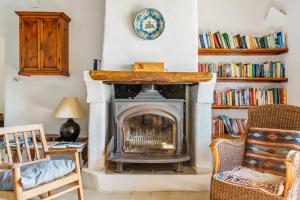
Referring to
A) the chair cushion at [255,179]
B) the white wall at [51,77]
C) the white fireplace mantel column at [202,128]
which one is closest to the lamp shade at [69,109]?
the white wall at [51,77]

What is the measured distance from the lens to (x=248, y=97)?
12.7 feet

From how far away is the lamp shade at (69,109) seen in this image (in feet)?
11.6

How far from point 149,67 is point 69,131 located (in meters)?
1.31

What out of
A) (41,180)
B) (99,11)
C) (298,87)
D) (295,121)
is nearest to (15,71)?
(99,11)

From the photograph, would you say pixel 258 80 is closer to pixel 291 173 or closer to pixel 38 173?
pixel 291 173

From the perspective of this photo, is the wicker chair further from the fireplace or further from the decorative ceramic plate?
the decorative ceramic plate

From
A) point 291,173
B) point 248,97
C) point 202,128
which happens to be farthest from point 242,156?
point 248,97

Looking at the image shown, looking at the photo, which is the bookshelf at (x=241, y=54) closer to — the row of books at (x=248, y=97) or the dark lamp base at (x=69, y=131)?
the row of books at (x=248, y=97)

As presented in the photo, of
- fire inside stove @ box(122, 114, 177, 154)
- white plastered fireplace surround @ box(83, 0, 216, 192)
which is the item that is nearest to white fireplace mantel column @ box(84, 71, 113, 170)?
white plastered fireplace surround @ box(83, 0, 216, 192)

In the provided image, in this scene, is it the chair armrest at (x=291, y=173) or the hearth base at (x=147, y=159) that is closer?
the chair armrest at (x=291, y=173)

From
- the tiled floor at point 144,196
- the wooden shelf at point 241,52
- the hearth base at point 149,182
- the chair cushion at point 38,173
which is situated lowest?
the tiled floor at point 144,196

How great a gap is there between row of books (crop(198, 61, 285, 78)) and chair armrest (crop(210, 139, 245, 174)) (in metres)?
1.44

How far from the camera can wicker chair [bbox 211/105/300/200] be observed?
204 centimetres

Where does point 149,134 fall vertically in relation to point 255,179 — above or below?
above
